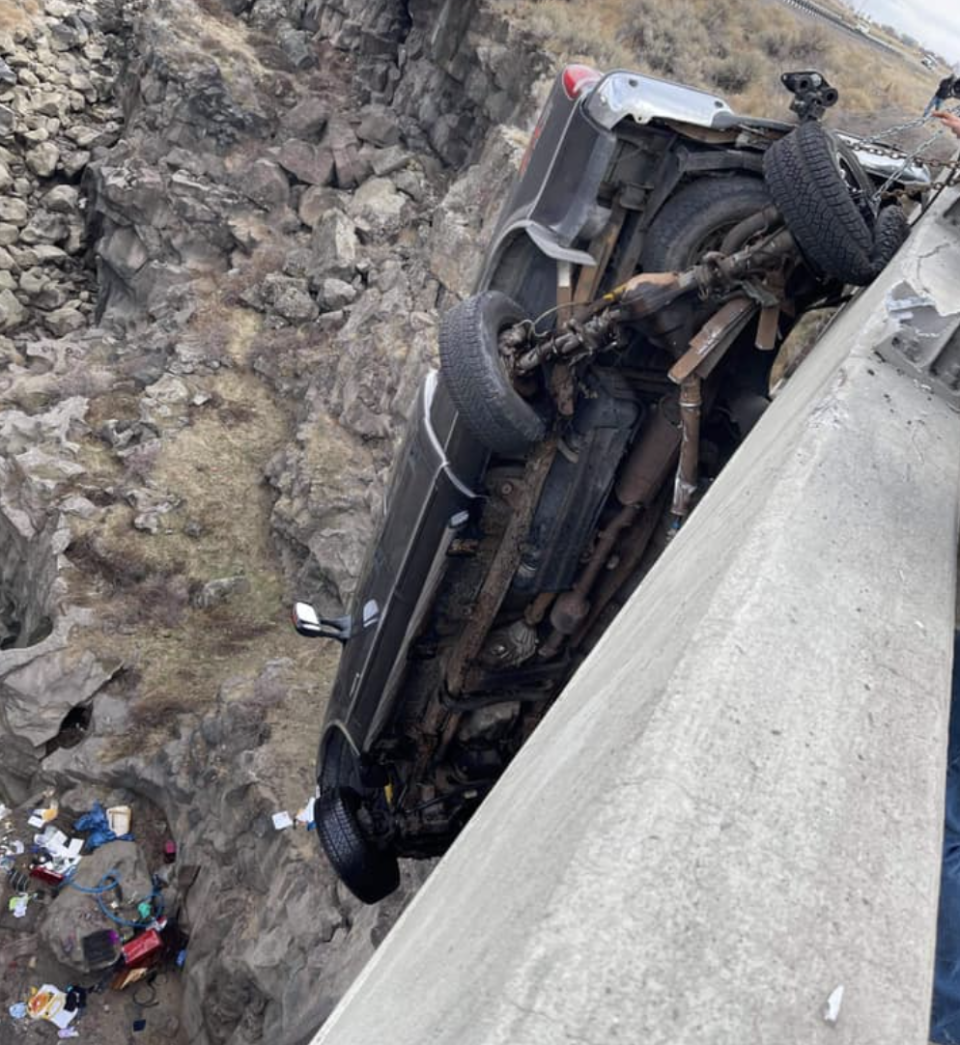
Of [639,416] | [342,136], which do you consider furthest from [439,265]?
[639,416]

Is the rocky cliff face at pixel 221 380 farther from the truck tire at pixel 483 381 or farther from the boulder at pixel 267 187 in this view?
the truck tire at pixel 483 381

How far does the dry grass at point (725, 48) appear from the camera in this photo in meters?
12.9

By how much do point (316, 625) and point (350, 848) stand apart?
3.74 feet

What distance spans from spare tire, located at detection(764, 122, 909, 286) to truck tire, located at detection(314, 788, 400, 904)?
10.8ft

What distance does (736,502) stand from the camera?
198cm

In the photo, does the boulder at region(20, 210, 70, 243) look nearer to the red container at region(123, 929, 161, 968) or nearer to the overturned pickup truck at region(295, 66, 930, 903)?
the red container at region(123, 929, 161, 968)

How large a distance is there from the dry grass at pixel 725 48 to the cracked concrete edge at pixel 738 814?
11.4 m

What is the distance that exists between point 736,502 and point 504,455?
1.79 meters

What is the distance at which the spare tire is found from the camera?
289 centimetres

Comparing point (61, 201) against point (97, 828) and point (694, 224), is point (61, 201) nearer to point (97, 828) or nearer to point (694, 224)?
point (97, 828)

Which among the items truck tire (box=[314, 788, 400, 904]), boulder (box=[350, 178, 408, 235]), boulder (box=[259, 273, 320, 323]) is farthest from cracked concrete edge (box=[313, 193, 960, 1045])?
boulder (box=[350, 178, 408, 235])

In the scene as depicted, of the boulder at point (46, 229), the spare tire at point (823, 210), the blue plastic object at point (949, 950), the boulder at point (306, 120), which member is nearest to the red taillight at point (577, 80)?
Result: the spare tire at point (823, 210)

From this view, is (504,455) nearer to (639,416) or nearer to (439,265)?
(639,416)

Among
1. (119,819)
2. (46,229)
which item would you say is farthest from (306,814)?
(46,229)
